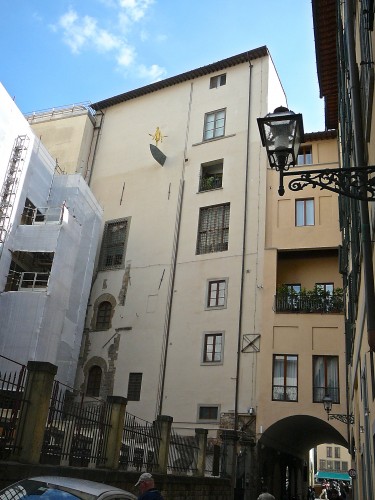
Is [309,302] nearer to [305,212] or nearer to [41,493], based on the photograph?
[305,212]

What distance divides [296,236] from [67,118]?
18.1 metres

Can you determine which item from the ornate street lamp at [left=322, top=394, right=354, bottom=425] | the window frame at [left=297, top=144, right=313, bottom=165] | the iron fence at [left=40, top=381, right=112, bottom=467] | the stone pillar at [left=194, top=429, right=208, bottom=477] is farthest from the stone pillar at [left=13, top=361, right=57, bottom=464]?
the window frame at [left=297, top=144, right=313, bottom=165]

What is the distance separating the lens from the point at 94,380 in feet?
83.1

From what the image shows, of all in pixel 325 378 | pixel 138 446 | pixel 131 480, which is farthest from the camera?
pixel 325 378

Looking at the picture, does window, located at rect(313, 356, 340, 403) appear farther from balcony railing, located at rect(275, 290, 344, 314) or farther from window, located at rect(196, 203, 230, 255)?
window, located at rect(196, 203, 230, 255)

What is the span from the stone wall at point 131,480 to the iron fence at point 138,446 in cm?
52

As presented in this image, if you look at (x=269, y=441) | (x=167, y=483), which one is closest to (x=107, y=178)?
(x=269, y=441)

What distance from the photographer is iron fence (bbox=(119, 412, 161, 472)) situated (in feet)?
36.4

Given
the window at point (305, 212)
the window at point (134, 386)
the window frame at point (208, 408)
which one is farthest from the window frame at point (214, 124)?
the window frame at point (208, 408)

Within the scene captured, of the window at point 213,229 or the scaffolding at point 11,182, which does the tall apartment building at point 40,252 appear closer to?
the scaffolding at point 11,182

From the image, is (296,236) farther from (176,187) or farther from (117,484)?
(117,484)

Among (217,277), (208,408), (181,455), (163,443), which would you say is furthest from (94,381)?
(163,443)

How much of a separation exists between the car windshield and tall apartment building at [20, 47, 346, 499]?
11.8 meters

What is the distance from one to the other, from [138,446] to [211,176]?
1844 centimetres
